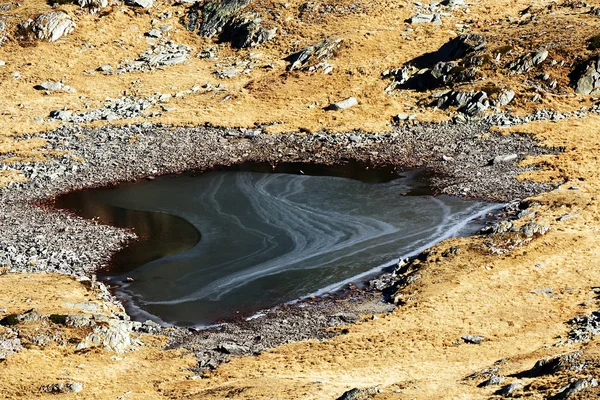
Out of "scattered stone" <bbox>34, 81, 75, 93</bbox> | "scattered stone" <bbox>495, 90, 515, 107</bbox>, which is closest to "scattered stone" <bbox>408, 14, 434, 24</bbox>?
"scattered stone" <bbox>495, 90, 515, 107</bbox>

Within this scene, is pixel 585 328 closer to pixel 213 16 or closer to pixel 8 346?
pixel 8 346

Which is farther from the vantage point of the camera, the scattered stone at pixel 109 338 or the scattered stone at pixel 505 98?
the scattered stone at pixel 505 98

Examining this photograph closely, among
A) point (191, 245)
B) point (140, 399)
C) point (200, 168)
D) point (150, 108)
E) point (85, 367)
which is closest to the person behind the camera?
point (140, 399)

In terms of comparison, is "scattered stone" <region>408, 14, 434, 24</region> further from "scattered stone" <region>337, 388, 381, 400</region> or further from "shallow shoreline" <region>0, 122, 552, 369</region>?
"scattered stone" <region>337, 388, 381, 400</region>

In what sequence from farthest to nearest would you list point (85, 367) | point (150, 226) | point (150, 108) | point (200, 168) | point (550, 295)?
point (150, 108)
point (200, 168)
point (150, 226)
point (550, 295)
point (85, 367)

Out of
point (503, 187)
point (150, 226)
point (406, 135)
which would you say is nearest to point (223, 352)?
point (150, 226)

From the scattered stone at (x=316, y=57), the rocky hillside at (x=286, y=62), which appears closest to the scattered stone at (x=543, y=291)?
the rocky hillside at (x=286, y=62)

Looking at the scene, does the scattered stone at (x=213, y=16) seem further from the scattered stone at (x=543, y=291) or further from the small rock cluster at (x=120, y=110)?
the scattered stone at (x=543, y=291)

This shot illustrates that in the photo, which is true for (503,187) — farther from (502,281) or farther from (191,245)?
(191,245)
